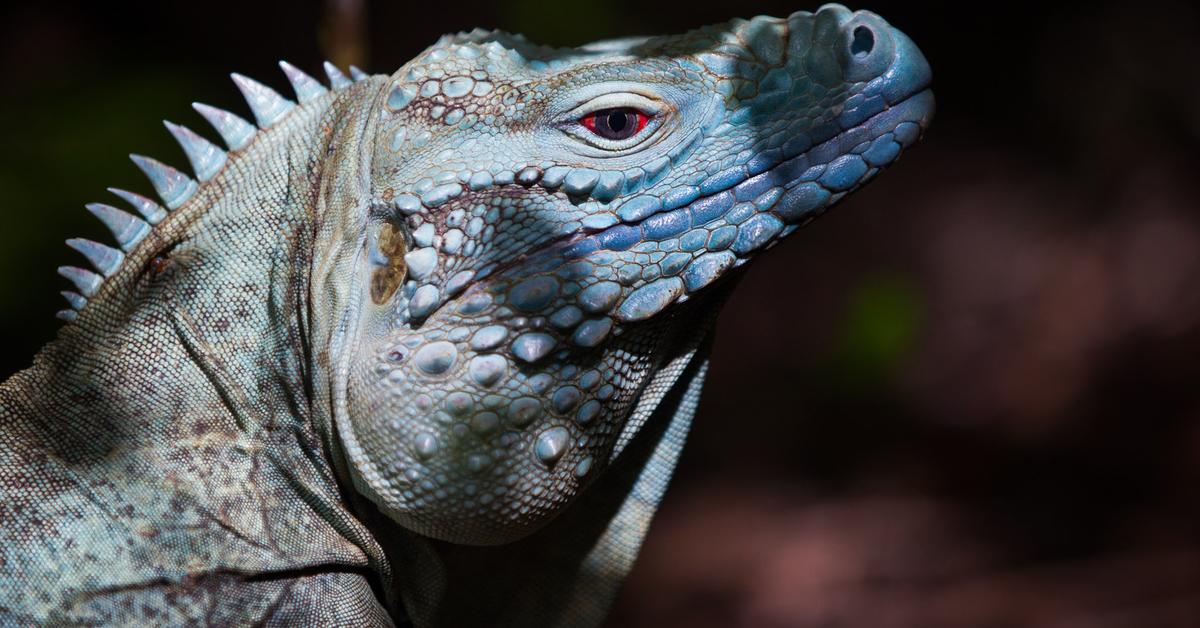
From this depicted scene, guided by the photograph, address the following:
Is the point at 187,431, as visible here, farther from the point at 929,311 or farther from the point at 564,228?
the point at 929,311

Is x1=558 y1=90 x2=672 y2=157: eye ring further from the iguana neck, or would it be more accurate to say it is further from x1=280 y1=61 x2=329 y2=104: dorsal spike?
x1=280 y1=61 x2=329 y2=104: dorsal spike

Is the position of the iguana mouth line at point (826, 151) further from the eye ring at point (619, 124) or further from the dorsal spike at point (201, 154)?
the dorsal spike at point (201, 154)

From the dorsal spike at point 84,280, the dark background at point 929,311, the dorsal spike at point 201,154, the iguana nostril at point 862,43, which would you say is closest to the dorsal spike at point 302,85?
the dorsal spike at point 201,154

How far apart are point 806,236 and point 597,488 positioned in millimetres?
7957

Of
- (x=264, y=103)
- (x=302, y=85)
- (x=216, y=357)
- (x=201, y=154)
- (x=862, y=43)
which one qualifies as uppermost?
(x=862, y=43)

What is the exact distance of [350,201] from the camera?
2.73 meters

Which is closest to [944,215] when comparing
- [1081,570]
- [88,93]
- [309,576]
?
[1081,570]

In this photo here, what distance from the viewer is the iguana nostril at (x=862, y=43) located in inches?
106

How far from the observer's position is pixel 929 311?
9594mm

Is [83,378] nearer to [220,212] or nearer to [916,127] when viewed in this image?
[220,212]

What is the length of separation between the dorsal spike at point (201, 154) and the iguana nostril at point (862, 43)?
1.75 m

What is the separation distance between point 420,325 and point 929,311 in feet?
25.7

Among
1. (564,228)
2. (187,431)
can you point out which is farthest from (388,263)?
(187,431)

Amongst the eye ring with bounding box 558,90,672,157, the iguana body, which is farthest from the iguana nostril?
the eye ring with bounding box 558,90,672,157
